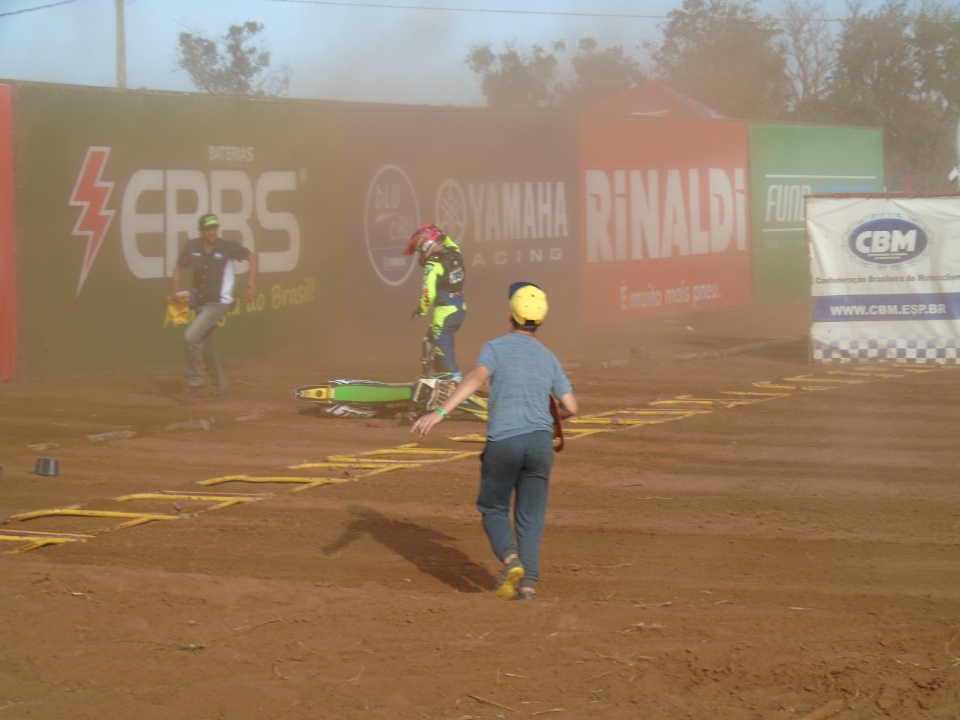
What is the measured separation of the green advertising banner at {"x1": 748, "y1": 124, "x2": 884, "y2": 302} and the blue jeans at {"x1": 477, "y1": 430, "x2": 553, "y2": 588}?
2206 cm

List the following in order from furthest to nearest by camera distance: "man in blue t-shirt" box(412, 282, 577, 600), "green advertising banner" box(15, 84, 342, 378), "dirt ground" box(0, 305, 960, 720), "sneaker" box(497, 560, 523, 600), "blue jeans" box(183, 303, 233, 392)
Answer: "green advertising banner" box(15, 84, 342, 378)
"blue jeans" box(183, 303, 233, 392)
"man in blue t-shirt" box(412, 282, 577, 600)
"sneaker" box(497, 560, 523, 600)
"dirt ground" box(0, 305, 960, 720)

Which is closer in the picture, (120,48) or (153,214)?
(153,214)

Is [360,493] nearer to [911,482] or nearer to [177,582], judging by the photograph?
[177,582]

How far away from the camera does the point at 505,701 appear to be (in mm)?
4652

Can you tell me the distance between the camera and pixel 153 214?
1545 cm

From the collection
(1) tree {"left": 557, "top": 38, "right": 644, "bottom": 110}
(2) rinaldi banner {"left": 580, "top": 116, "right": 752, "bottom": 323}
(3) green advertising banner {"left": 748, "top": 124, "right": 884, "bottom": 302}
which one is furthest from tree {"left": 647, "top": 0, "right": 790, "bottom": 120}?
(2) rinaldi banner {"left": 580, "top": 116, "right": 752, "bottom": 323}

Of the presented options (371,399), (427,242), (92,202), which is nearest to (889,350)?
(427,242)

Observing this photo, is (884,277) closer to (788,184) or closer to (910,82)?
(788,184)

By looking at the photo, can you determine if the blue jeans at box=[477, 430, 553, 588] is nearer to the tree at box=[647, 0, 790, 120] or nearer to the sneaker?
the sneaker

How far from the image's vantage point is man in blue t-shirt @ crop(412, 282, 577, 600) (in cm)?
613

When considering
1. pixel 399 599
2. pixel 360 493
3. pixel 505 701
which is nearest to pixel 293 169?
pixel 360 493

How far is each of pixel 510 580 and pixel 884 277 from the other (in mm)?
11317

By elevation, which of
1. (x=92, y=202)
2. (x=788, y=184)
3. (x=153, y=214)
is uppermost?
(x=788, y=184)

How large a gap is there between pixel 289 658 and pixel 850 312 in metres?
12.5
